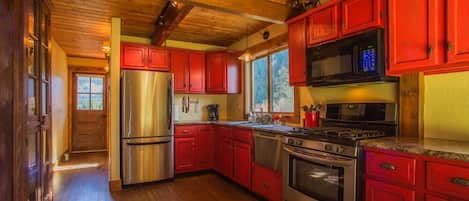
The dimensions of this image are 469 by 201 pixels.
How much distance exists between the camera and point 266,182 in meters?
2.97

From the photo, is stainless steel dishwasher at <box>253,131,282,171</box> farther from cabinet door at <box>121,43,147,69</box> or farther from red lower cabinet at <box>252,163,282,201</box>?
cabinet door at <box>121,43,147,69</box>

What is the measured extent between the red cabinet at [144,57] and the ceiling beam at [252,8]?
1.82m

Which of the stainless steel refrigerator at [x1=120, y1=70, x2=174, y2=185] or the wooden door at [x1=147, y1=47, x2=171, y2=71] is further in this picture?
the wooden door at [x1=147, y1=47, x2=171, y2=71]

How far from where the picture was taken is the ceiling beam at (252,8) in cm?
260

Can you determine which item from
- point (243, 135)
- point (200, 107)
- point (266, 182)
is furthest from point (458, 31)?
point (200, 107)

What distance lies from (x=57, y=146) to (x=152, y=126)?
8.54 ft

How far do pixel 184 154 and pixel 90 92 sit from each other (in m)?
3.84

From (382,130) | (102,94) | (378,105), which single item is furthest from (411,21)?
(102,94)

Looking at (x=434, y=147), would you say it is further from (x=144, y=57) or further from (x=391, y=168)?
(x=144, y=57)

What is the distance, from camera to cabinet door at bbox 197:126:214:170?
14.0 ft

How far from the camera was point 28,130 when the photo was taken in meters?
1.99

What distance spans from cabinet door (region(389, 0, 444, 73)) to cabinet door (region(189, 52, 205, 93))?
3213mm

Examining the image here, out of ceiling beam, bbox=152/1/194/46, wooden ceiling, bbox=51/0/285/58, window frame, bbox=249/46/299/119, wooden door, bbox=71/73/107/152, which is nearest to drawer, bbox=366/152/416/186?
window frame, bbox=249/46/299/119

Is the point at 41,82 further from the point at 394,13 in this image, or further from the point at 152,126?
the point at 394,13
